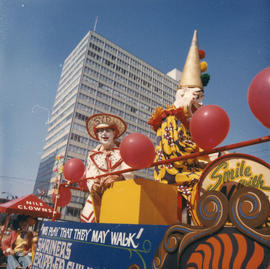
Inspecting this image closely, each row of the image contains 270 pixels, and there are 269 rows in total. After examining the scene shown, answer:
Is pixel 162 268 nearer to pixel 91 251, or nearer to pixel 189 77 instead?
pixel 91 251

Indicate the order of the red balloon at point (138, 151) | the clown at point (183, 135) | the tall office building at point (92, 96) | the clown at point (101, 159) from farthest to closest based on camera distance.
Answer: the tall office building at point (92, 96) < the clown at point (101, 159) < the clown at point (183, 135) < the red balloon at point (138, 151)

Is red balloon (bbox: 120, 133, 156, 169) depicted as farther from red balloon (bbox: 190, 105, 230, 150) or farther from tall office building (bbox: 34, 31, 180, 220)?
tall office building (bbox: 34, 31, 180, 220)

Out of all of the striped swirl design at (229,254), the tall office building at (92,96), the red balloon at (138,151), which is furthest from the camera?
the tall office building at (92,96)

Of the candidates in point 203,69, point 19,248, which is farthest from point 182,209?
point 19,248

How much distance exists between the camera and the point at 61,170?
15.9 feet

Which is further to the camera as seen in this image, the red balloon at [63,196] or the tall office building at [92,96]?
the tall office building at [92,96]

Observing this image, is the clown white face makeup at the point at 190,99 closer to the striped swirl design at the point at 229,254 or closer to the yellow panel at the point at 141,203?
the yellow panel at the point at 141,203

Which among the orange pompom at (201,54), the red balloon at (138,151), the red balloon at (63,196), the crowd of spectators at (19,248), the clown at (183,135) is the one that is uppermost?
Result: the orange pompom at (201,54)

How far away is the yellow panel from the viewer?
258cm

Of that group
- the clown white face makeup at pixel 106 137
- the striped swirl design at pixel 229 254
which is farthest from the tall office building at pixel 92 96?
the striped swirl design at pixel 229 254

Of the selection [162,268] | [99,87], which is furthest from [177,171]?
[99,87]

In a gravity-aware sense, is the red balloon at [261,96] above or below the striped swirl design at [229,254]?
above

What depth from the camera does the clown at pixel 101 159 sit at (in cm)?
422

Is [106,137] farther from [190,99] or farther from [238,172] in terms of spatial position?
[238,172]
